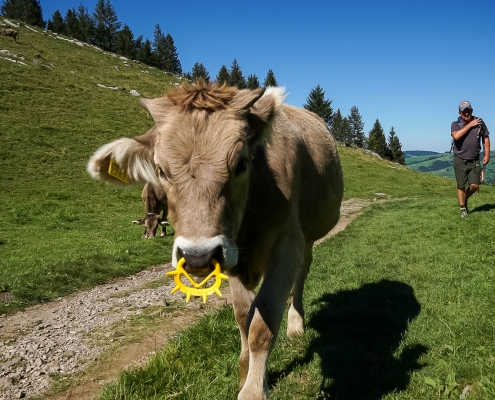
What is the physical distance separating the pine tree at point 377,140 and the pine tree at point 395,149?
3193 mm

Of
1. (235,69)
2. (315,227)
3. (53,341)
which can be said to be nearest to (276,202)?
(315,227)

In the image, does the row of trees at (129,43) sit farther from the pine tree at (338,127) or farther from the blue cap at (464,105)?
the blue cap at (464,105)

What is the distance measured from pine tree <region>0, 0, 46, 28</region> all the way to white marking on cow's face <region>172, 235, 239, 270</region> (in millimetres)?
110385

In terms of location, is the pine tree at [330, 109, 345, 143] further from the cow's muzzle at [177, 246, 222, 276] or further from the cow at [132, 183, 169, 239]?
the cow's muzzle at [177, 246, 222, 276]

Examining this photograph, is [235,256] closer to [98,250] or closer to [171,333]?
[171,333]

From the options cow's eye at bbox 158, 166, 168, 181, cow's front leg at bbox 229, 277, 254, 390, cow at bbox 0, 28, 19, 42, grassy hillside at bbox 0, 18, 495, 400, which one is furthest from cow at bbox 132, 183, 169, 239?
cow at bbox 0, 28, 19, 42

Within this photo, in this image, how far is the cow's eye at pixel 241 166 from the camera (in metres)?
3.25

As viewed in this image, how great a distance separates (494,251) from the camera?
26.1ft

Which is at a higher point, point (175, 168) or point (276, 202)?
point (175, 168)

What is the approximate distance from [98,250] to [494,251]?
9.37 m

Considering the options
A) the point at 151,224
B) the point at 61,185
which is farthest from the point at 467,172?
the point at 61,185

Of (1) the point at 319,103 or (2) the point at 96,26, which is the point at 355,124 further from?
(2) the point at 96,26

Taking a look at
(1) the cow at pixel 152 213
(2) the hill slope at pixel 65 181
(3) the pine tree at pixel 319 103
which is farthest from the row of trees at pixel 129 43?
(1) the cow at pixel 152 213

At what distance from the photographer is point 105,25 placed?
3873 inches
